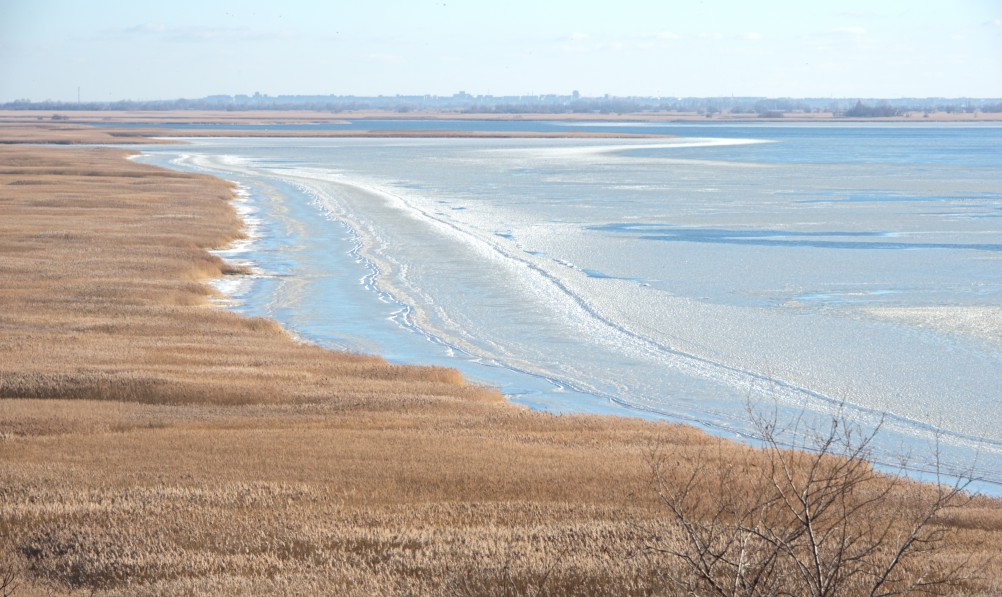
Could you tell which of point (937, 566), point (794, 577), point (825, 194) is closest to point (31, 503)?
point (794, 577)

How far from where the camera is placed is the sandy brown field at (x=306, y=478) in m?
7.44

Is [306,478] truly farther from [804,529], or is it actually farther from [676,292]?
[676,292]

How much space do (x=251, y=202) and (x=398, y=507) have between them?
35.9 m

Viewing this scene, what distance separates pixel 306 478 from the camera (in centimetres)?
988

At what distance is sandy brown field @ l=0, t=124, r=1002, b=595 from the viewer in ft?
24.4

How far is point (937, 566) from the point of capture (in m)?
7.52

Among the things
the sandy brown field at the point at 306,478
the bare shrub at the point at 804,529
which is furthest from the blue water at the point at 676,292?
the bare shrub at the point at 804,529

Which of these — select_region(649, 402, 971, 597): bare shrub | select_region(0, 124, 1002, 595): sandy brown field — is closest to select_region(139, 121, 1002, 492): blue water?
select_region(0, 124, 1002, 595): sandy brown field

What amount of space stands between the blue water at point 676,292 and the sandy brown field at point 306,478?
1999 mm

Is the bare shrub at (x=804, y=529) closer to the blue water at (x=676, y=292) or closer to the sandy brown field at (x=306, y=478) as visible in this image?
the sandy brown field at (x=306, y=478)

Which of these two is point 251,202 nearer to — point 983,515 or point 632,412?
point 632,412

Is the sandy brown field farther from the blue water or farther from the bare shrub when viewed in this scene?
the blue water

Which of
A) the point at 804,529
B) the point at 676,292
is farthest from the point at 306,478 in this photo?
the point at 676,292

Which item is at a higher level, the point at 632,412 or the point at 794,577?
the point at 794,577
